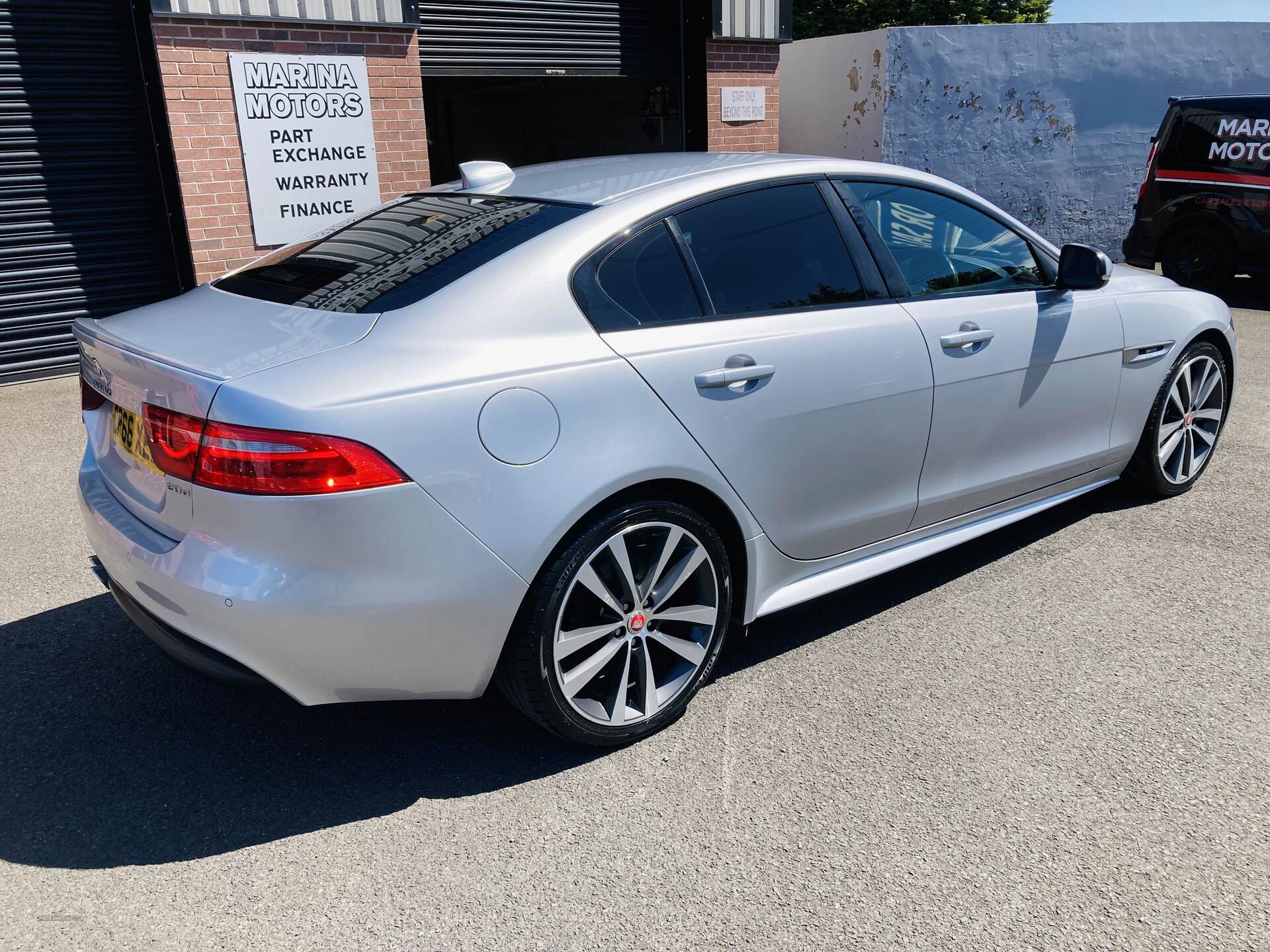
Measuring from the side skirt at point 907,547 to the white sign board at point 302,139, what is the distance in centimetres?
552

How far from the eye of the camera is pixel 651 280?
9.93ft

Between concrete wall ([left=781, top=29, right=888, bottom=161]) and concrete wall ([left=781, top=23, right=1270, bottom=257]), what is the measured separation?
71 mm

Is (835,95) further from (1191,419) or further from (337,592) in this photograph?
(337,592)

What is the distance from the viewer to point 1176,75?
45.3ft

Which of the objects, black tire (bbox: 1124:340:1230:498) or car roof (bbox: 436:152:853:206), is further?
black tire (bbox: 1124:340:1230:498)

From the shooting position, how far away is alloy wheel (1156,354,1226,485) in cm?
468

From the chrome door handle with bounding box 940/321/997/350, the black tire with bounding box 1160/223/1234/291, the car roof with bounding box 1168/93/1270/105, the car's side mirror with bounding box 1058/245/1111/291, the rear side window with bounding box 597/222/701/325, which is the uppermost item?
the rear side window with bounding box 597/222/701/325

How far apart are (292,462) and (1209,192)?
10753mm

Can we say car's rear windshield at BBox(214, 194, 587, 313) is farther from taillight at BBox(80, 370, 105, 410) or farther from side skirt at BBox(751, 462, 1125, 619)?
side skirt at BBox(751, 462, 1125, 619)

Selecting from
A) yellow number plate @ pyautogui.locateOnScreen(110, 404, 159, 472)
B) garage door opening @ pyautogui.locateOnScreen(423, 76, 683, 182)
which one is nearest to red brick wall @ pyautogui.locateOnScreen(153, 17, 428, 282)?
garage door opening @ pyautogui.locateOnScreen(423, 76, 683, 182)

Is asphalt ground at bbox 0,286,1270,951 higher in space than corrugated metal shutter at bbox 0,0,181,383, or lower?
lower

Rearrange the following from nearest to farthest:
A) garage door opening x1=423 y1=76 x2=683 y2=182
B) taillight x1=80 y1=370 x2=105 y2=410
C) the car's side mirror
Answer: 1. taillight x1=80 y1=370 x2=105 y2=410
2. the car's side mirror
3. garage door opening x1=423 y1=76 x2=683 y2=182

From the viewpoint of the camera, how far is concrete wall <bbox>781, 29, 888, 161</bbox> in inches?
537

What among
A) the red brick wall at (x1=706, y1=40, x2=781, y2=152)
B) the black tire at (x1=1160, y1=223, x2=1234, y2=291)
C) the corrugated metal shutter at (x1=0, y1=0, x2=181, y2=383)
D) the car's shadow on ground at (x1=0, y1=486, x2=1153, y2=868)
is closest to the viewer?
the car's shadow on ground at (x1=0, y1=486, x2=1153, y2=868)
